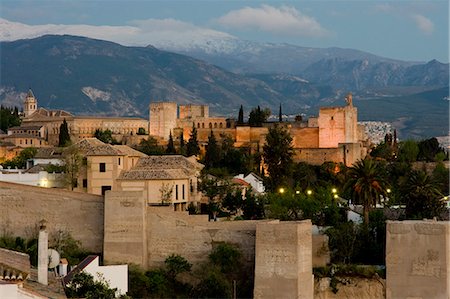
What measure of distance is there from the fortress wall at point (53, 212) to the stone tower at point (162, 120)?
3997 cm

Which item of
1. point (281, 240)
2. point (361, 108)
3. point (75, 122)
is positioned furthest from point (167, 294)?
point (361, 108)

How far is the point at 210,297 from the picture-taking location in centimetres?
3170

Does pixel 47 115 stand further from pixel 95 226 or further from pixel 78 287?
pixel 78 287

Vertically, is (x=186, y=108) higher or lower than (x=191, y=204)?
higher

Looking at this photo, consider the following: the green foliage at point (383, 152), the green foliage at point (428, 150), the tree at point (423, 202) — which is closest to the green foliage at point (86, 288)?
the tree at point (423, 202)

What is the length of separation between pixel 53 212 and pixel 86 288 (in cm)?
824

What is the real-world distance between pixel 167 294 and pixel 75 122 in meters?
44.9

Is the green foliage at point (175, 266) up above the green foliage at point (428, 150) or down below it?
below

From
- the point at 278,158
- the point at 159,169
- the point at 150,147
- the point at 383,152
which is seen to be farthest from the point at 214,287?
the point at 383,152

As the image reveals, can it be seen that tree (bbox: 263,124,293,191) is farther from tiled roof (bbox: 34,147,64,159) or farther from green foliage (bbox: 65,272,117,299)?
green foliage (bbox: 65,272,117,299)

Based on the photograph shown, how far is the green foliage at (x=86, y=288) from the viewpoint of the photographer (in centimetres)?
2372

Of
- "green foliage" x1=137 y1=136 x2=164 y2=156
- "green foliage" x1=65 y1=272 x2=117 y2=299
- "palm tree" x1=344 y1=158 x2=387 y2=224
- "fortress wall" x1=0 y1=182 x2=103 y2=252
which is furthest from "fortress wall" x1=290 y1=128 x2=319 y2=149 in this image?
"green foliage" x1=65 y1=272 x2=117 y2=299

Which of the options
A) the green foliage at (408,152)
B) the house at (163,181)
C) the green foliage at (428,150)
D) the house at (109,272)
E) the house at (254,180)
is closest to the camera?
the house at (109,272)

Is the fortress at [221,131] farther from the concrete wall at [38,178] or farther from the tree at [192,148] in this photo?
the concrete wall at [38,178]
